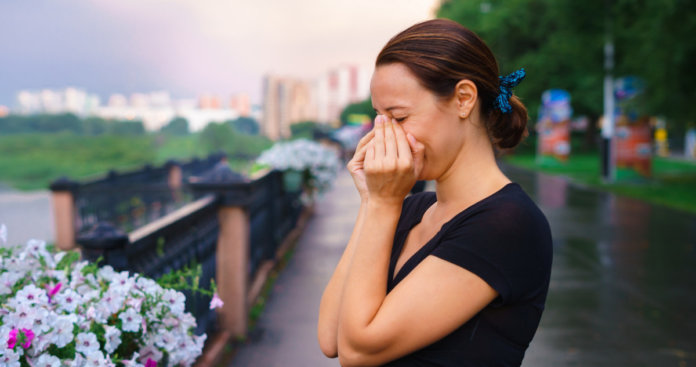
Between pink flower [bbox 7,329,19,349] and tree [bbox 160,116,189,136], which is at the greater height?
pink flower [bbox 7,329,19,349]

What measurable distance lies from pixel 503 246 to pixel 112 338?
1.34 meters

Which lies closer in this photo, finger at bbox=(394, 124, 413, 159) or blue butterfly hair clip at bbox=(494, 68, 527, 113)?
finger at bbox=(394, 124, 413, 159)

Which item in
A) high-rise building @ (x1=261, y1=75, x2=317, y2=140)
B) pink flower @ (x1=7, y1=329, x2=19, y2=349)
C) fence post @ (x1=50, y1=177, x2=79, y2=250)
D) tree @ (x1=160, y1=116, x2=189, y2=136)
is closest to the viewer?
pink flower @ (x1=7, y1=329, x2=19, y2=349)

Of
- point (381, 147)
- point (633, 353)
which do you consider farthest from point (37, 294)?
point (633, 353)

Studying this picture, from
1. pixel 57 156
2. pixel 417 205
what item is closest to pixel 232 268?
pixel 417 205

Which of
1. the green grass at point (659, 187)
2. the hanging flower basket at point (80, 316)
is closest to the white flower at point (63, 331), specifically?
the hanging flower basket at point (80, 316)

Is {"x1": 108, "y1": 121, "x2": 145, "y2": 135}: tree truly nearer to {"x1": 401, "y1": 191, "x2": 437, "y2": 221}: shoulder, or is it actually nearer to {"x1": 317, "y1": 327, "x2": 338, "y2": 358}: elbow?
{"x1": 401, "y1": 191, "x2": 437, "y2": 221}: shoulder

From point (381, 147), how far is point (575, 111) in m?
44.8

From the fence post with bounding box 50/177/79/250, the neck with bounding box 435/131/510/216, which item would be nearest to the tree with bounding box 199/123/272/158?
the fence post with bounding box 50/177/79/250

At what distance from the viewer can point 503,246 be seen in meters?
1.43

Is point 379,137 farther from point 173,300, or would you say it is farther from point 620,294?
point 620,294

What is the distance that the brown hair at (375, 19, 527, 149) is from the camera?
4.93 feet

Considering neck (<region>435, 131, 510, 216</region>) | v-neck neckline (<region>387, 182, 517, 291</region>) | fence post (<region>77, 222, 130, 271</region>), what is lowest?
fence post (<region>77, 222, 130, 271</region>)

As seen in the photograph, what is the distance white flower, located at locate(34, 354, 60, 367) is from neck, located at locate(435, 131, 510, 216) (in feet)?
3.91
